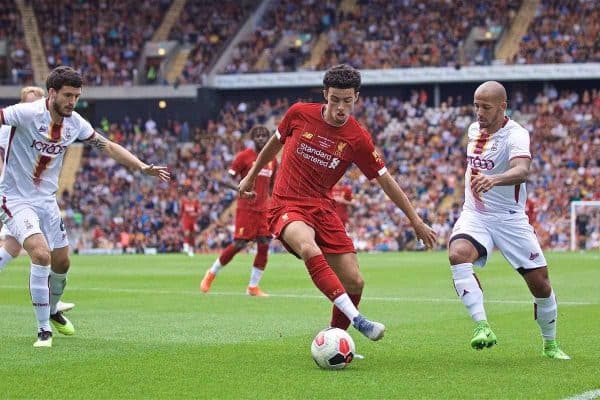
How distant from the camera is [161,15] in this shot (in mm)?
56625

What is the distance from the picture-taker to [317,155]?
9.78m

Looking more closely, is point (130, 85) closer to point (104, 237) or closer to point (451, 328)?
point (104, 237)

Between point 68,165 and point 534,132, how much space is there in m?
21.5

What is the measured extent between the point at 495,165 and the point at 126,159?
3.68 m

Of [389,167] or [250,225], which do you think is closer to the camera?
[250,225]

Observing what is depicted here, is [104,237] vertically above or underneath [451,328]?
underneath

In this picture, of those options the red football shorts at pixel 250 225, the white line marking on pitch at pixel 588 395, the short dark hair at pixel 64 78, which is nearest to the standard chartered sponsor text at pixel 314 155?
the short dark hair at pixel 64 78

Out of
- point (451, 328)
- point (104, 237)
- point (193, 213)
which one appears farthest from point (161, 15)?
point (451, 328)

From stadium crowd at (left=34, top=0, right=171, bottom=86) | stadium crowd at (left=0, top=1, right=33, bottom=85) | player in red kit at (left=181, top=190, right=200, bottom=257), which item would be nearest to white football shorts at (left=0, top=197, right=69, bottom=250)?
player in red kit at (left=181, top=190, right=200, bottom=257)

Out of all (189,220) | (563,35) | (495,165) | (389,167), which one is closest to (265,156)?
(495,165)

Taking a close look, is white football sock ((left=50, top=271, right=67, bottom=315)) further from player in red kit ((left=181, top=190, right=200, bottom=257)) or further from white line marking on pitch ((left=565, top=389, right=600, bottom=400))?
player in red kit ((left=181, top=190, right=200, bottom=257))

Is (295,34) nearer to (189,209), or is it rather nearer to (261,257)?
(189,209)

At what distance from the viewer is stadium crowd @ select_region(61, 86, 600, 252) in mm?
43188

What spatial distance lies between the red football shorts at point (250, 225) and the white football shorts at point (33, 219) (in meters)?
7.77
